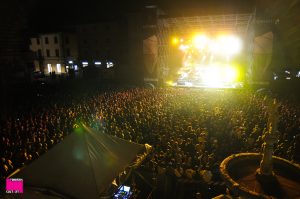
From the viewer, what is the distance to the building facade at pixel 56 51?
44.8 m

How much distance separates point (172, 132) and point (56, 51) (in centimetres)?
4225

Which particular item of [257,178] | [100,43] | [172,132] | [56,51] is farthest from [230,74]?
[56,51]

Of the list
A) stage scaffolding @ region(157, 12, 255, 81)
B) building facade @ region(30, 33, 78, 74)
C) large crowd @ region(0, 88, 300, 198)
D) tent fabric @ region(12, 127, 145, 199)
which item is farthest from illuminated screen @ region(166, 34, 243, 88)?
building facade @ region(30, 33, 78, 74)

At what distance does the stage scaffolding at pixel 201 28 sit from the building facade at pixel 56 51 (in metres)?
25.6

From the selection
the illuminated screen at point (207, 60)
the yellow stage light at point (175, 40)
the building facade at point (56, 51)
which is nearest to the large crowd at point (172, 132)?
the illuminated screen at point (207, 60)

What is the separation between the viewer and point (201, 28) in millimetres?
27453

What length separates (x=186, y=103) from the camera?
14.5 m

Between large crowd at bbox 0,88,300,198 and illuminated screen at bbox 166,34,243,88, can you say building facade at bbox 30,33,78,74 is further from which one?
large crowd at bbox 0,88,300,198

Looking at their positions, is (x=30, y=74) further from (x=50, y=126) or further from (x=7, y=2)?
(x=50, y=126)

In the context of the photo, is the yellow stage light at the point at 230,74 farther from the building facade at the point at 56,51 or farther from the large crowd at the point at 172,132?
the building facade at the point at 56,51

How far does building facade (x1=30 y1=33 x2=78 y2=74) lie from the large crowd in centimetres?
3343

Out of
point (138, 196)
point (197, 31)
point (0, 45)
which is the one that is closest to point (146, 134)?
point (138, 196)

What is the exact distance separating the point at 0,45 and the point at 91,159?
14919mm
